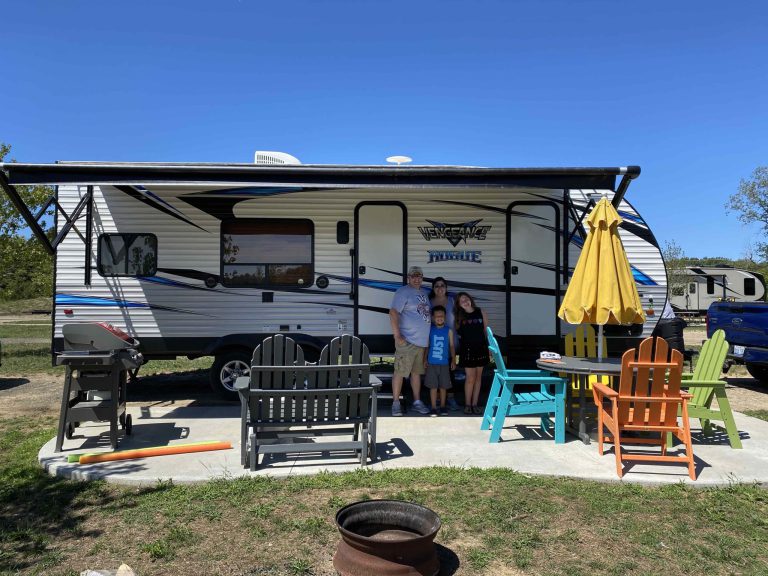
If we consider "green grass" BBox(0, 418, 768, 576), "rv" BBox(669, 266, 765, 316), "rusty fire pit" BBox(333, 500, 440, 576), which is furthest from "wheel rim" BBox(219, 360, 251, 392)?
"rv" BBox(669, 266, 765, 316)

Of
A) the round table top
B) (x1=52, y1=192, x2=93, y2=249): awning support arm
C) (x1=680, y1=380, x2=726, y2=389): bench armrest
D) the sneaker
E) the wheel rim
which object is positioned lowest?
the sneaker

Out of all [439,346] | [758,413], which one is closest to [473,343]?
[439,346]

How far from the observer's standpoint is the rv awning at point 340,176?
247 inches

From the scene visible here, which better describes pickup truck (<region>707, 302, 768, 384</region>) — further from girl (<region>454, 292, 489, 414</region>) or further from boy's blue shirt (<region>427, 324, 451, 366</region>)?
boy's blue shirt (<region>427, 324, 451, 366</region>)

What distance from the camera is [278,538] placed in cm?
341

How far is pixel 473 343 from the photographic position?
6.61 metres

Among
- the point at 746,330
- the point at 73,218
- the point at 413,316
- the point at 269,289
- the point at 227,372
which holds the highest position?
the point at 73,218

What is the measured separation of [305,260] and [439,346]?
7.14 feet

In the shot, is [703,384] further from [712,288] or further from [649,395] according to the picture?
[712,288]

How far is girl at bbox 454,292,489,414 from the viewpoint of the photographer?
661cm

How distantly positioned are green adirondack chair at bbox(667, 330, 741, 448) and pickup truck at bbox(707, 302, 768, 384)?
4058 millimetres

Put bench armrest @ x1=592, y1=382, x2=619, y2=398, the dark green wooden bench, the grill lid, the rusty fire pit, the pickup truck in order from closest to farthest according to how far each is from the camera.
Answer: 1. the rusty fire pit
2. the dark green wooden bench
3. bench armrest @ x1=592, y1=382, x2=619, y2=398
4. the grill lid
5. the pickup truck

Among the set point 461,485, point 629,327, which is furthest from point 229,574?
point 629,327

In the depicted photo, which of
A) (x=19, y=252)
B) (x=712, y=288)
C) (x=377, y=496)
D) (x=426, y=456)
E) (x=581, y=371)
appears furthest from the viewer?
(x=712, y=288)
